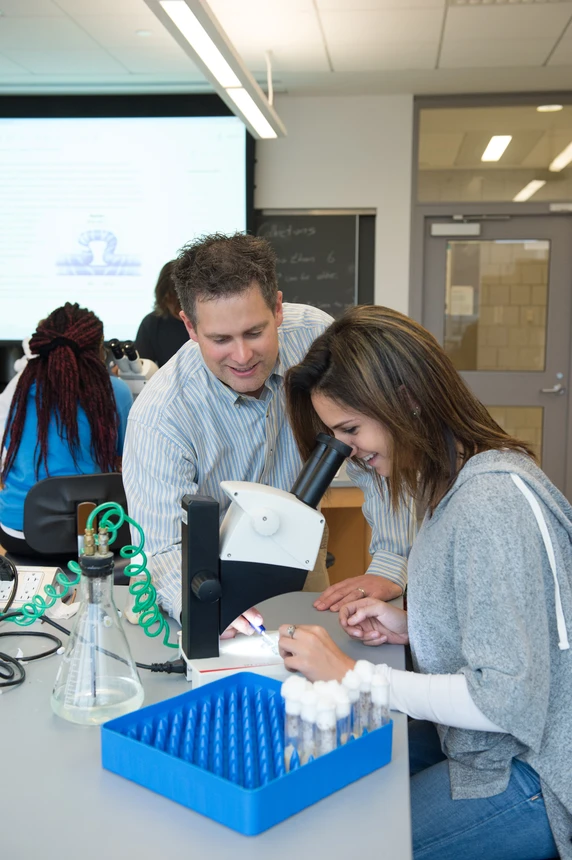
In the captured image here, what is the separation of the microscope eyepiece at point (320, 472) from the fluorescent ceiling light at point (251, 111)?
285cm

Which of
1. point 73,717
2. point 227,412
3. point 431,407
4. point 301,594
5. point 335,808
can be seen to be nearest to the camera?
point 335,808

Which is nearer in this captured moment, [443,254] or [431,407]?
[431,407]

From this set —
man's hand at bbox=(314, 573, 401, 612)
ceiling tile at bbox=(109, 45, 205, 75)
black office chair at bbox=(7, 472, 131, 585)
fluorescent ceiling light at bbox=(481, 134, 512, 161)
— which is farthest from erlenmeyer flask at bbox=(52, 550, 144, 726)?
fluorescent ceiling light at bbox=(481, 134, 512, 161)

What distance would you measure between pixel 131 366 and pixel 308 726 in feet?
7.98

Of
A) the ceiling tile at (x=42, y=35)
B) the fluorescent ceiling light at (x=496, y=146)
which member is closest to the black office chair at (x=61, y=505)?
the ceiling tile at (x=42, y=35)

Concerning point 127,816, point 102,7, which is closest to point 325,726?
point 127,816

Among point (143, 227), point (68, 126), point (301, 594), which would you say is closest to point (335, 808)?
point (301, 594)

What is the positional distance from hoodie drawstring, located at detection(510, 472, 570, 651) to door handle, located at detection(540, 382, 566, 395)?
4365 millimetres

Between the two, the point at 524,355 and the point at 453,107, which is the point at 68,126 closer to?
the point at 453,107

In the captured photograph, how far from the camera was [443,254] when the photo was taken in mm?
5164

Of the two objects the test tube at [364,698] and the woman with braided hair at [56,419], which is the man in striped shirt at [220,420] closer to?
the test tube at [364,698]

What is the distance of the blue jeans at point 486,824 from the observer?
104 cm

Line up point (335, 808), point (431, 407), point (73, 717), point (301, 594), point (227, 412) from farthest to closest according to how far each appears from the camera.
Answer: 1. point (227, 412)
2. point (301, 594)
3. point (431, 407)
4. point (73, 717)
5. point (335, 808)

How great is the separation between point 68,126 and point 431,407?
463cm
